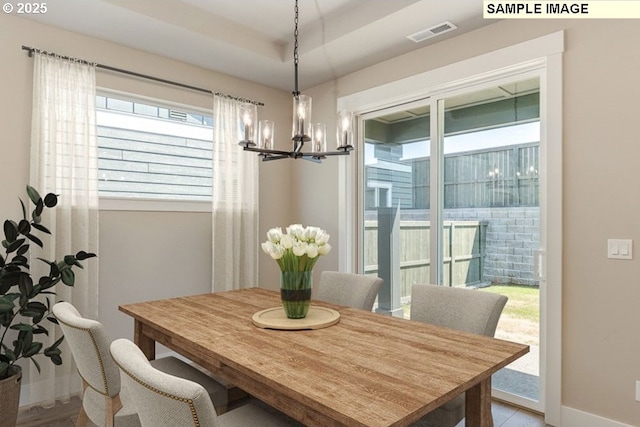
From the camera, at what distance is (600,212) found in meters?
2.32

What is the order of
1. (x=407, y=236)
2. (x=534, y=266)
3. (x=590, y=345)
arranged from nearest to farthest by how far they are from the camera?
(x=590, y=345) → (x=534, y=266) → (x=407, y=236)

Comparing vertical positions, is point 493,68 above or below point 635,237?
above

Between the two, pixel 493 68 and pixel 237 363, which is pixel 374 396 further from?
pixel 493 68

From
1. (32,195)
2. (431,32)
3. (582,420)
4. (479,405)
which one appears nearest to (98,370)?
(32,195)

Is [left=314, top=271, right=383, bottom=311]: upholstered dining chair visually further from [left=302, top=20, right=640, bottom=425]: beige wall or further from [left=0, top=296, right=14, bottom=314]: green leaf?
[left=0, top=296, right=14, bottom=314]: green leaf

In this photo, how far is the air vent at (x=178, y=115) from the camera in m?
3.51

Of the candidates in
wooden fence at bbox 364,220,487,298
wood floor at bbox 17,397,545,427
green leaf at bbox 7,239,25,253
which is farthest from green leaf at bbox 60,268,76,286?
wooden fence at bbox 364,220,487,298

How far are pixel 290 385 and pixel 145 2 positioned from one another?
2665mm

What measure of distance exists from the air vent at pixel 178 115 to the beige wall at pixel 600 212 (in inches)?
110

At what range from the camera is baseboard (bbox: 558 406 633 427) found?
228 centimetres

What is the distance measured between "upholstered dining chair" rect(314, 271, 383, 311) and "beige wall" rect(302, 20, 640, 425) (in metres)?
1.18

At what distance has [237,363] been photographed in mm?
1417

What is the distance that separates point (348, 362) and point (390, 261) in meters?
2.25

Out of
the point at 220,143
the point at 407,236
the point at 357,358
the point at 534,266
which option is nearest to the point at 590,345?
the point at 534,266
